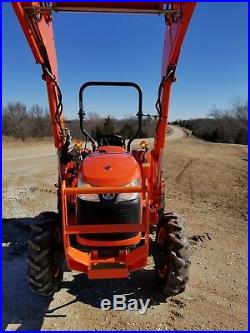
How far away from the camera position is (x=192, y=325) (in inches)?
136

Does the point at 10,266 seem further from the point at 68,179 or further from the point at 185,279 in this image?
the point at 185,279

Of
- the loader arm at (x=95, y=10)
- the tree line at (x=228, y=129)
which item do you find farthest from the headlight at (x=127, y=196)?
the tree line at (x=228, y=129)

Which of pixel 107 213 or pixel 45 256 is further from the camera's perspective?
pixel 45 256

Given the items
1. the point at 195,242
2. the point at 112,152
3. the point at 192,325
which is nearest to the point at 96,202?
the point at 112,152

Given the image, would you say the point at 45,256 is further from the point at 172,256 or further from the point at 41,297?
the point at 172,256

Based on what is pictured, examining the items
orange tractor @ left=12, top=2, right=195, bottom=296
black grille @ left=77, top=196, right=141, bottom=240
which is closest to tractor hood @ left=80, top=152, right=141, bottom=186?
orange tractor @ left=12, top=2, right=195, bottom=296

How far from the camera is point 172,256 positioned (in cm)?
357

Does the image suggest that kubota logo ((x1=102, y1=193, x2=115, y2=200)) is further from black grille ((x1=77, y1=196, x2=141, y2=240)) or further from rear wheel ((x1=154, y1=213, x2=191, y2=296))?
rear wheel ((x1=154, y1=213, x2=191, y2=296))

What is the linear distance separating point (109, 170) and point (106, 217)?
0.48m

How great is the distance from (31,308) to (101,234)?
1130 mm

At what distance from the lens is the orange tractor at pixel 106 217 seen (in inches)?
128

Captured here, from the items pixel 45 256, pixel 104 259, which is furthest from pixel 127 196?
pixel 45 256

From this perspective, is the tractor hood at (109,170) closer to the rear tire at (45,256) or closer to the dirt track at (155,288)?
the rear tire at (45,256)

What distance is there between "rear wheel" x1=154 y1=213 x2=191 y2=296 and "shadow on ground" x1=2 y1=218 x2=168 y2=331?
28cm
